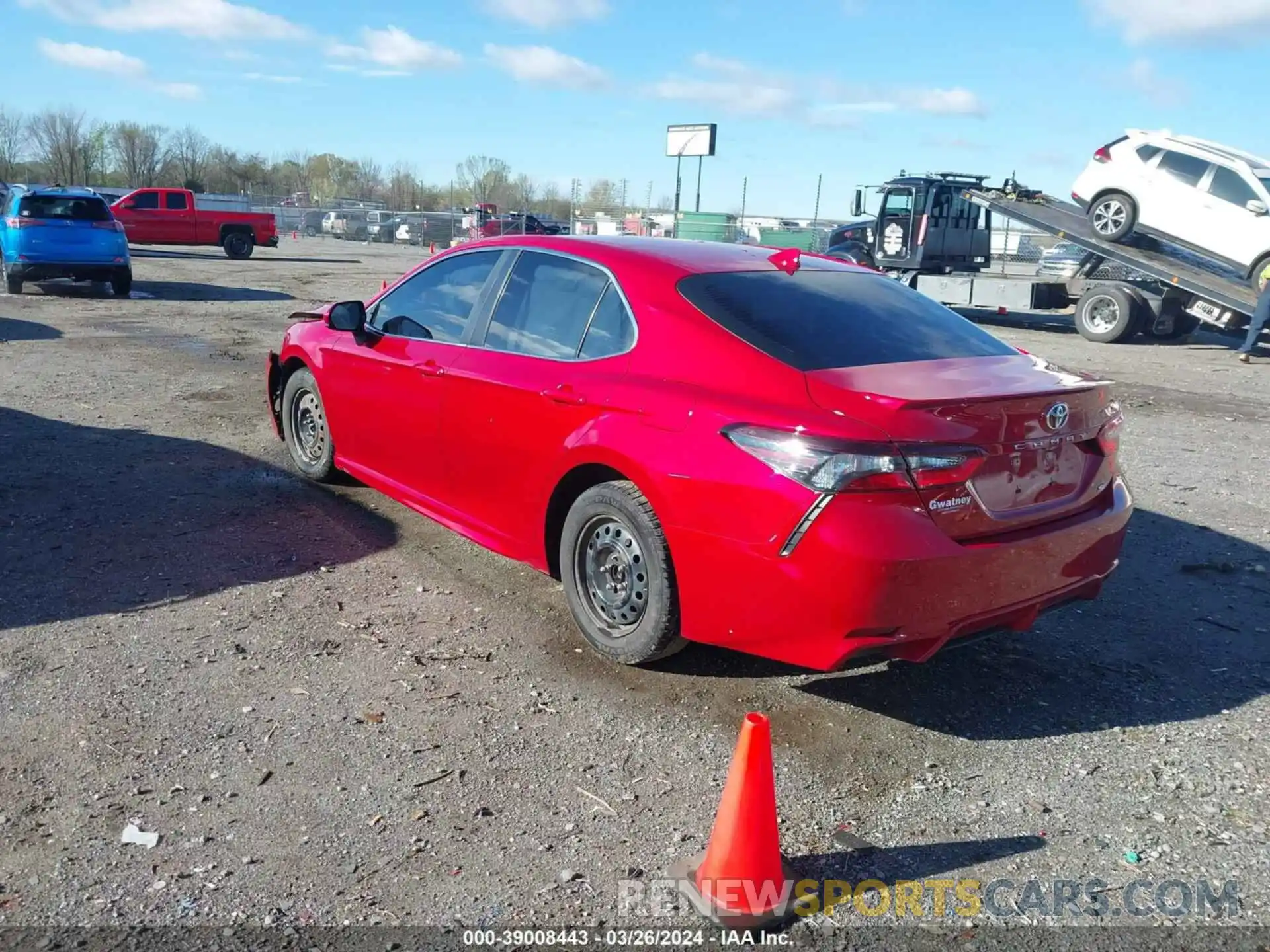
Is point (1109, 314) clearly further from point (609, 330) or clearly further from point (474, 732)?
point (474, 732)

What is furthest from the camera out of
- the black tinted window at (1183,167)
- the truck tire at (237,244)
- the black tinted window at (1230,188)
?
the truck tire at (237,244)

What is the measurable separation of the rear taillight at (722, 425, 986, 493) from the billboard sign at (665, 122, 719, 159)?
39.1m

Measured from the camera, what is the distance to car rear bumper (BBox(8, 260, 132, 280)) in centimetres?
1669

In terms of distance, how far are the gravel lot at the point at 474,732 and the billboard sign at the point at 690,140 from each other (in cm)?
3689

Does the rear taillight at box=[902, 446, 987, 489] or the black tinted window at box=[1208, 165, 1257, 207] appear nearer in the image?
the rear taillight at box=[902, 446, 987, 489]

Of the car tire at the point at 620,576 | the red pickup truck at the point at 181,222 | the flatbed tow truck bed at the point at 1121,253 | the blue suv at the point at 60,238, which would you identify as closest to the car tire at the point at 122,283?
the blue suv at the point at 60,238

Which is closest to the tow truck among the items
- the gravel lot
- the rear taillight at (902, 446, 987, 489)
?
the gravel lot

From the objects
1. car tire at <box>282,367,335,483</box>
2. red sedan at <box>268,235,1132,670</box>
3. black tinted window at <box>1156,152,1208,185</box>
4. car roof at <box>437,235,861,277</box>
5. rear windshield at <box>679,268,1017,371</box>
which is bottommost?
car tire at <box>282,367,335,483</box>

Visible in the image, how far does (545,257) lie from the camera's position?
4.58 meters

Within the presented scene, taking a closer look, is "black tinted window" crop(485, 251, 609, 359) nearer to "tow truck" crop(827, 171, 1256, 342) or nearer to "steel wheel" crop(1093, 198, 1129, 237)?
"tow truck" crop(827, 171, 1256, 342)

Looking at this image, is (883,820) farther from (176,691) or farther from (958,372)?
(176,691)

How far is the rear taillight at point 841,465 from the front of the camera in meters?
3.18

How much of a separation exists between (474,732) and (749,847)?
124 centimetres

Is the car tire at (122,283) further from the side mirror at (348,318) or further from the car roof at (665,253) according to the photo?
the car roof at (665,253)
